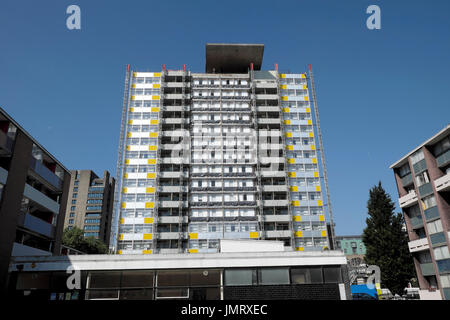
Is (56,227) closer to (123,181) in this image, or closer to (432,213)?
(123,181)

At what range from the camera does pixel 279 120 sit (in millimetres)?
83062

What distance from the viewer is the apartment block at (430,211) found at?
45594 millimetres

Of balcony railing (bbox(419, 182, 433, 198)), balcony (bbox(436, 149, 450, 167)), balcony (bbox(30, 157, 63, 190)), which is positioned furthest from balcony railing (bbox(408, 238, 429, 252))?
balcony (bbox(30, 157, 63, 190))

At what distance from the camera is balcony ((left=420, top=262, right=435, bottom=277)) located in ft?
158

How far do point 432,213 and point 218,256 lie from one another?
3532 centimetres

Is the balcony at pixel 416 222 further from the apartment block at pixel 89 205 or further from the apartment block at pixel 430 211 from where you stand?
the apartment block at pixel 89 205

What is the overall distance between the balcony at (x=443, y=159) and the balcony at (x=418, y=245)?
11.1 meters

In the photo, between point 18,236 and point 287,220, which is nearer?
point 18,236

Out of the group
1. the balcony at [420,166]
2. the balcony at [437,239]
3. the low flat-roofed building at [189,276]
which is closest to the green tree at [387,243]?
the balcony at [437,239]

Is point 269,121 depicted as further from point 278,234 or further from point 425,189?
point 425,189

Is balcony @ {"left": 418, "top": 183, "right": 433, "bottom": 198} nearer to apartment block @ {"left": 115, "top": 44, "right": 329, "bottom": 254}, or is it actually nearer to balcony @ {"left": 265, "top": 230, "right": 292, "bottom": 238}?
apartment block @ {"left": 115, "top": 44, "right": 329, "bottom": 254}

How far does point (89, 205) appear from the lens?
156125mm
